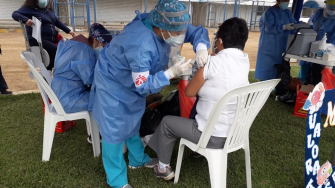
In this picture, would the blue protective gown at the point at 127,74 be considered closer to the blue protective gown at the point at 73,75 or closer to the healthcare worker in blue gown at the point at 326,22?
the blue protective gown at the point at 73,75

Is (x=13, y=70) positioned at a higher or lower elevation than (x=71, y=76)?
lower

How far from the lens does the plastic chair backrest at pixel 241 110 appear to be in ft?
4.23

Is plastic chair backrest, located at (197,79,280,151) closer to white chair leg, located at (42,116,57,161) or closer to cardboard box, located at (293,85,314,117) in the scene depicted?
white chair leg, located at (42,116,57,161)

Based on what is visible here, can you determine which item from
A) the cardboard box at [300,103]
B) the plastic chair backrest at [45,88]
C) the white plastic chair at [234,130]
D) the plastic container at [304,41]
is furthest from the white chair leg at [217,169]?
the plastic container at [304,41]

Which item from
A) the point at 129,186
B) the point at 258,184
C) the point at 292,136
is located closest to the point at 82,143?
the point at 129,186

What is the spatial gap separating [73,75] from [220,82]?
115 cm

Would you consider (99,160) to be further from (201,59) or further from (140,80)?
(201,59)

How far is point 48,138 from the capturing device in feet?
6.57

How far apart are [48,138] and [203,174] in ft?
4.14

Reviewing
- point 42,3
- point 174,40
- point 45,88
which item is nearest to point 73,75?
point 45,88

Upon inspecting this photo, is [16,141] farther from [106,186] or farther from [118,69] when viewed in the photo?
[118,69]

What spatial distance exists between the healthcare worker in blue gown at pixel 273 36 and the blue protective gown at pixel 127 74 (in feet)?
7.80

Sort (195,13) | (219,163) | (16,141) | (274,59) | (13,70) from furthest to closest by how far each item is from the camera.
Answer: (195,13) → (13,70) → (274,59) → (16,141) → (219,163)

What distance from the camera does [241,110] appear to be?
1.40m
